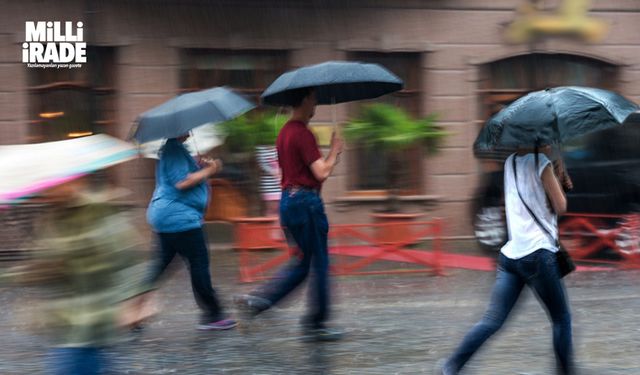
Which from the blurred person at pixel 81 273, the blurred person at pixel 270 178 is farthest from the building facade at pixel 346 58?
the blurred person at pixel 81 273

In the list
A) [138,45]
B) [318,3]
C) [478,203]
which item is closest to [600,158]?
[478,203]

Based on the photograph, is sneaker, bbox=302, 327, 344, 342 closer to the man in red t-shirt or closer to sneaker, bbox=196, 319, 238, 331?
the man in red t-shirt

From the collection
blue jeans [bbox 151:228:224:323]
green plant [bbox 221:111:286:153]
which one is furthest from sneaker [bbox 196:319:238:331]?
green plant [bbox 221:111:286:153]

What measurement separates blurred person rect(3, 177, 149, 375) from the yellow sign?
11.0m

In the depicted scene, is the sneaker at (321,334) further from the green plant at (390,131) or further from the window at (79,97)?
the window at (79,97)

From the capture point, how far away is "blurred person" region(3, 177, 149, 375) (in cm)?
423

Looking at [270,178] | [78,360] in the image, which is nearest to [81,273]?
[78,360]

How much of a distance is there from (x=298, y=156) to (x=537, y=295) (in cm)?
200

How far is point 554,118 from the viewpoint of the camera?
5.25 meters

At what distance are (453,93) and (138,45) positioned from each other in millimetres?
4542

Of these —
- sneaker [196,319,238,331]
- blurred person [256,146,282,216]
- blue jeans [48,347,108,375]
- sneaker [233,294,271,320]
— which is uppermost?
blurred person [256,146,282,216]

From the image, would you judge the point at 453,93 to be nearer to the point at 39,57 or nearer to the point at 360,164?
the point at 360,164

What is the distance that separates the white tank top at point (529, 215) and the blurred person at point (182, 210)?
244cm

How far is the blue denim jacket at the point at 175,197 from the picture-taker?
6.91 m
